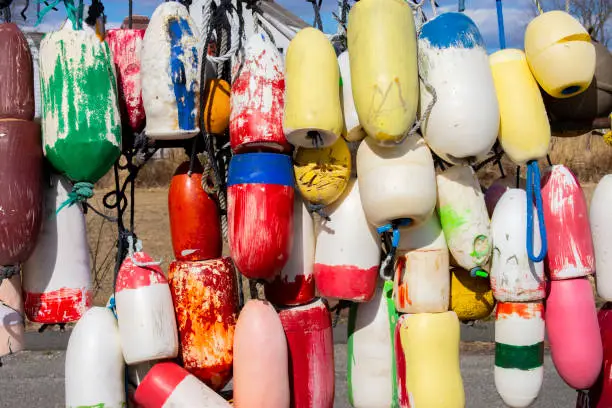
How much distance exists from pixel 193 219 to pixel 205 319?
23cm

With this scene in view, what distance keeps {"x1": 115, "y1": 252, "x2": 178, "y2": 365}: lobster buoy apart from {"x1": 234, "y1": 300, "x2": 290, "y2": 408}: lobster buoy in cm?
15

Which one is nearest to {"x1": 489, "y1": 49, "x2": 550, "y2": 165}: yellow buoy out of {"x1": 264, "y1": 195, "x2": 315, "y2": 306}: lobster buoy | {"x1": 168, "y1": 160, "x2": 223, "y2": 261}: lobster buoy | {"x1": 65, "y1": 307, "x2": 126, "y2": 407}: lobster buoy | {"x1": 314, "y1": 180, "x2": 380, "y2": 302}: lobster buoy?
{"x1": 314, "y1": 180, "x2": 380, "y2": 302}: lobster buoy

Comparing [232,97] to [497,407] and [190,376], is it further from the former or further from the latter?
[497,407]

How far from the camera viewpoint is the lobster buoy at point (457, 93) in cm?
147

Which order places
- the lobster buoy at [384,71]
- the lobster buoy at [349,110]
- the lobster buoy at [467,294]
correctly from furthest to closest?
the lobster buoy at [467,294]
the lobster buoy at [349,110]
the lobster buoy at [384,71]

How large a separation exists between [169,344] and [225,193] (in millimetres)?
383

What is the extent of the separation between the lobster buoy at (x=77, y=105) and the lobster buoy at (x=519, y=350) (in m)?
0.97

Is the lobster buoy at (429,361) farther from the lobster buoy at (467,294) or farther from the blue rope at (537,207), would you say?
the blue rope at (537,207)

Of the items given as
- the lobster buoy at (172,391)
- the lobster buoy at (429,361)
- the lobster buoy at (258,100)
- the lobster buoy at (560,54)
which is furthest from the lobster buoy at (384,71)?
the lobster buoy at (172,391)

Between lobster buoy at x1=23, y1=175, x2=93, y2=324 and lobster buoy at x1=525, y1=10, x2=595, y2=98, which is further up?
lobster buoy at x1=525, y1=10, x2=595, y2=98

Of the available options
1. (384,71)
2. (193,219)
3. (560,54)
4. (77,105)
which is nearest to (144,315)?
(193,219)

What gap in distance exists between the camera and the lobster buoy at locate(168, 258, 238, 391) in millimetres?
1573

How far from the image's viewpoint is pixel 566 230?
1613 mm

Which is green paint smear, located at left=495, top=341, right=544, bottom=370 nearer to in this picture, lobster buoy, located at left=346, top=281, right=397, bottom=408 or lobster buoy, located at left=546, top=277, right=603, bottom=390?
lobster buoy, located at left=546, top=277, right=603, bottom=390
